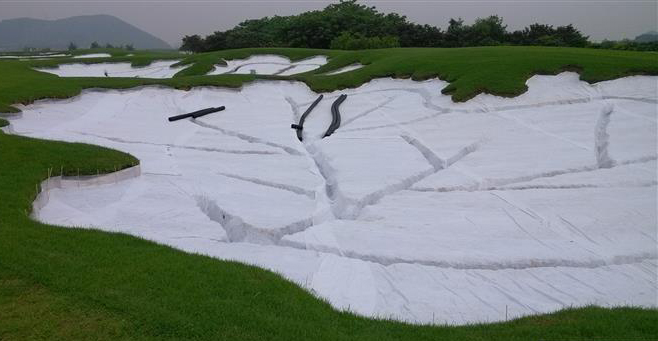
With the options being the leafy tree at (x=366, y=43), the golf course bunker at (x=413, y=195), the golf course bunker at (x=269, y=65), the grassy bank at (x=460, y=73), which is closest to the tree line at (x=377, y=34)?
the leafy tree at (x=366, y=43)

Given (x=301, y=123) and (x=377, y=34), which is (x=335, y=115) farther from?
(x=377, y=34)

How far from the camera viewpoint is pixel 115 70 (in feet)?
127

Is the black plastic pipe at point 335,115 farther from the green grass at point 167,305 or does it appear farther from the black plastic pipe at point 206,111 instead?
the green grass at point 167,305

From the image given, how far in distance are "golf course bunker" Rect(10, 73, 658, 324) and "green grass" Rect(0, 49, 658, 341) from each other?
1189 mm

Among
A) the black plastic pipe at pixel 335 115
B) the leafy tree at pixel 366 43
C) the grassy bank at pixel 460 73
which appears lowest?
the black plastic pipe at pixel 335 115

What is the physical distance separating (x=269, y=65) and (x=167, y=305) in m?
33.8

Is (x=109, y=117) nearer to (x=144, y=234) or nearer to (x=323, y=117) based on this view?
(x=323, y=117)

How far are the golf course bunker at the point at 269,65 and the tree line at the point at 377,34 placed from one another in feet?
45.8

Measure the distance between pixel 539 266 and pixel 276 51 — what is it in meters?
34.7

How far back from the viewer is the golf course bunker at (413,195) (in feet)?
24.1

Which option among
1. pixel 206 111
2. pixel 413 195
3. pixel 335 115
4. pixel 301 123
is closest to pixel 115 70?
pixel 206 111

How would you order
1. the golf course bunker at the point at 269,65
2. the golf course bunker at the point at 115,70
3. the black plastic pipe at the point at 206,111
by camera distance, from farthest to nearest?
the golf course bunker at the point at 115,70 → the golf course bunker at the point at 269,65 → the black plastic pipe at the point at 206,111

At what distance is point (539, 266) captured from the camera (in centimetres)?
773

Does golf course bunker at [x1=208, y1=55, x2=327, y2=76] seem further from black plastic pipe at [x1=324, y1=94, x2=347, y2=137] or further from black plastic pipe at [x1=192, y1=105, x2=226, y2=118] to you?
black plastic pipe at [x1=192, y1=105, x2=226, y2=118]
